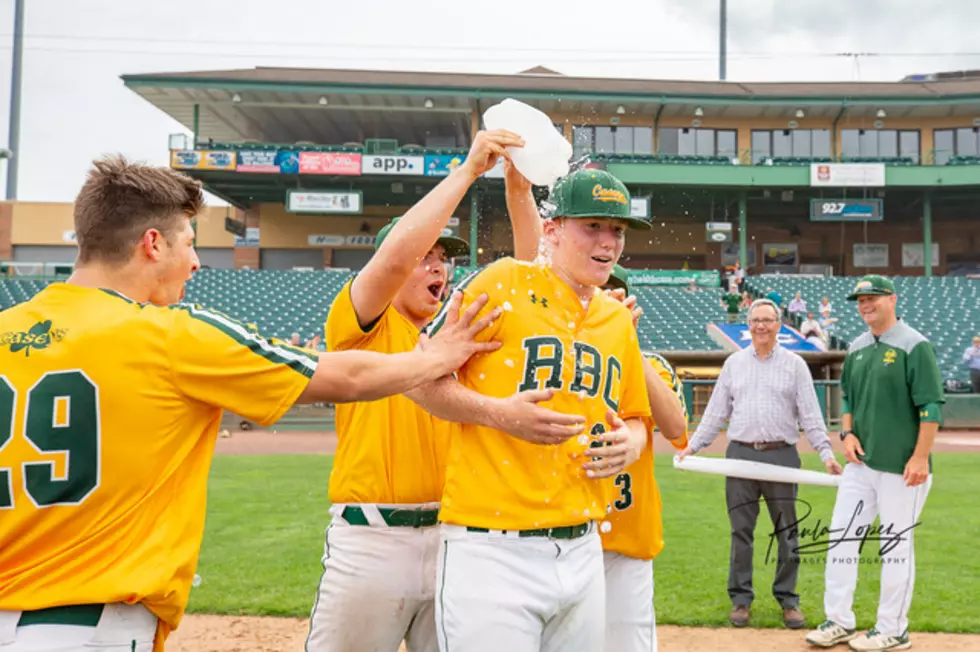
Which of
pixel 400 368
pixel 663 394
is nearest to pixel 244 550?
pixel 663 394

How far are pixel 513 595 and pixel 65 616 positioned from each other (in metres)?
1.26

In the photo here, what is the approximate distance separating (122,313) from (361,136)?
3737 cm

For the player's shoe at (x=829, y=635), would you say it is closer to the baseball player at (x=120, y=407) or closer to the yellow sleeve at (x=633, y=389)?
the yellow sleeve at (x=633, y=389)

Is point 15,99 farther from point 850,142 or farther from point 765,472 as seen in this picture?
point 765,472

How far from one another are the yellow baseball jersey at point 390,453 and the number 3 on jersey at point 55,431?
46.6 inches

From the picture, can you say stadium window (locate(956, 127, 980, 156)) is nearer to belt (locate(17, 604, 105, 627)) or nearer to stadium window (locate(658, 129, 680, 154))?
stadium window (locate(658, 129, 680, 154))

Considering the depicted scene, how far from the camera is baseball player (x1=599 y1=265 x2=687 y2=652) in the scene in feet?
11.4

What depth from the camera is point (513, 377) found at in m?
2.66

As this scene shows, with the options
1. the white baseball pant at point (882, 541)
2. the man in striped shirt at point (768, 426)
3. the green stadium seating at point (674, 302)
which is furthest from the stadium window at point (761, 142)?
the white baseball pant at point (882, 541)

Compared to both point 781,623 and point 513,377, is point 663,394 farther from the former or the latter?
point 781,623

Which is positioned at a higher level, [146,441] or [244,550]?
[146,441]

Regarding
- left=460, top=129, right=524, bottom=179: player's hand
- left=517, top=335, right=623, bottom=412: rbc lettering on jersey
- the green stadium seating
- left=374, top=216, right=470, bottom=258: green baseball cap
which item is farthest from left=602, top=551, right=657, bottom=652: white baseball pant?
the green stadium seating

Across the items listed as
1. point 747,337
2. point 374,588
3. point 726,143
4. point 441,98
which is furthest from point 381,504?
point 726,143

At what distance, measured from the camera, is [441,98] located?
110 ft
